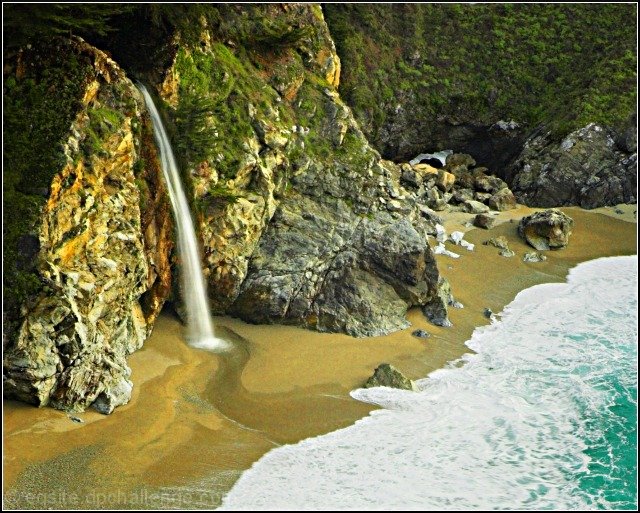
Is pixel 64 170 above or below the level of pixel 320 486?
above

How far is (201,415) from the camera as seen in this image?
14.0 metres

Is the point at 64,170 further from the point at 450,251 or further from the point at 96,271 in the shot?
the point at 450,251

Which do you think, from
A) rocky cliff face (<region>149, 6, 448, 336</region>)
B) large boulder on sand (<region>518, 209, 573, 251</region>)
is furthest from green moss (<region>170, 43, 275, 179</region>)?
large boulder on sand (<region>518, 209, 573, 251</region>)

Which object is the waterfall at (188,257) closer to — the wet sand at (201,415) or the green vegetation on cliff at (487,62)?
the wet sand at (201,415)

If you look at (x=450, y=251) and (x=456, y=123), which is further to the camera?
(x=456, y=123)

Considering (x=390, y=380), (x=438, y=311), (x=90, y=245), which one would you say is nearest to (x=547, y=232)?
(x=438, y=311)

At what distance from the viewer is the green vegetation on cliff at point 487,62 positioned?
35750 mm

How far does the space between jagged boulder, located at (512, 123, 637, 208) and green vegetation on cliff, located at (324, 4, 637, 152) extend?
1.35 m

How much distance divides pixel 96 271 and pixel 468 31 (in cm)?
3202

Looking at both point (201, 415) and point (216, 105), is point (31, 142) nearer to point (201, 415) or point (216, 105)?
point (216, 105)

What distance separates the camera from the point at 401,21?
39188mm

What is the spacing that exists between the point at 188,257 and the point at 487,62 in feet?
90.8

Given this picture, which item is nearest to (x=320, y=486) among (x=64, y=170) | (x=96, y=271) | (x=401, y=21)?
(x=96, y=271)

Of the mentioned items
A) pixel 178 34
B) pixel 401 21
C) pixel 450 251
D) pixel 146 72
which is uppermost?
pixel 401 21
